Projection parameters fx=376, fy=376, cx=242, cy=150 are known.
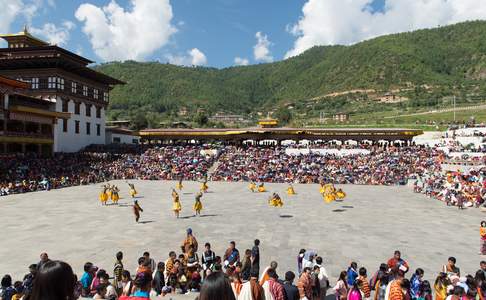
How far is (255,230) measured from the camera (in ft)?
56.6

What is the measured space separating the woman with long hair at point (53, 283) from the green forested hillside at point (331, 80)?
3925 inches

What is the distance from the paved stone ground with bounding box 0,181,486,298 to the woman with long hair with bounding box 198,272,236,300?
29.1ft

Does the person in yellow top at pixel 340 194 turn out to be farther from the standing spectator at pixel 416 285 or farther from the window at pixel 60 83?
the window at pixel 60 83

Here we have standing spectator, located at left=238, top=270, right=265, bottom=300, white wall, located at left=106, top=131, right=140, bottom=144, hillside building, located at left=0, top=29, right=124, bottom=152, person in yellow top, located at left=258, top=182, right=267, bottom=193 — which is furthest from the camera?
white wall, located at left=106, top=131, right=140, bottom=144

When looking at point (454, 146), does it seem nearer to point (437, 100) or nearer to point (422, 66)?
point (437, 100)

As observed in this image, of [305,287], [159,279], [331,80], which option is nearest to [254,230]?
[159,279]

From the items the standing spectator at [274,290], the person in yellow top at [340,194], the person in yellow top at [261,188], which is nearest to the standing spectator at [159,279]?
the standing spectator at [274,290]

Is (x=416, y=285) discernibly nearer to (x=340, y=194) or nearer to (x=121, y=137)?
(x=340, y=194)

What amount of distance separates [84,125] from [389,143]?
145 feet

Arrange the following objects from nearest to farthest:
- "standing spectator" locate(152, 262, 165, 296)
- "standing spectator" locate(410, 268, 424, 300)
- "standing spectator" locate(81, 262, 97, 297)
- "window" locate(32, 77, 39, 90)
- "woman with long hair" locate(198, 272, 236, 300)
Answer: "woman with long hair" locate(198, 272, 236, 300) < "standing spectator" locate(410, 268, 424, 300) < "standing spectator" locate(81, 262, 97, 297) < "standing spectator" locate(152, 262, 165, 296) < "window" locate(32, 77, 39, 90)

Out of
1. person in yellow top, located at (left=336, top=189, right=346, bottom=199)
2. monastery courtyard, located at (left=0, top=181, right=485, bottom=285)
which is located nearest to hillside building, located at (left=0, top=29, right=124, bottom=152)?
monastery courtyard, located at (left=0, top=181, right=485, bottom=285)

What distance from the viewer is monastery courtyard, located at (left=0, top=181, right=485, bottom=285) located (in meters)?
13.0

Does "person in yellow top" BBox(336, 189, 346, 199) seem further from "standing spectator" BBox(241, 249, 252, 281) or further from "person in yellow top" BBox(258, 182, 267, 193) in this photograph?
"standing spectator" BBox(241, 249, 252, 281)

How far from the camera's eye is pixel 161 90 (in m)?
149
